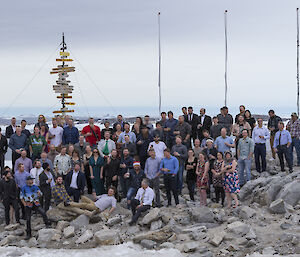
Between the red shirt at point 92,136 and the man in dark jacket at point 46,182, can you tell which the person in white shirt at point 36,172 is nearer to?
the man in dark jacket at point 46,182

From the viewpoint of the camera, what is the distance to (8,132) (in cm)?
1688

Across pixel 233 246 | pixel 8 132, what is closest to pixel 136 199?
pixel 233 246

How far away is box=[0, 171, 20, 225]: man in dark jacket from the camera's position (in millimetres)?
14352

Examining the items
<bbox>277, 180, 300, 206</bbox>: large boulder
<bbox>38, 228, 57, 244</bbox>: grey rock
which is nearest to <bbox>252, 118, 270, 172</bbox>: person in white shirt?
<bbox>277, 180, 300, 206</bbox>: large boulder

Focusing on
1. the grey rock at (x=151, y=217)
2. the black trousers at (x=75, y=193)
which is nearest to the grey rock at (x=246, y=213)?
the grey rock at (x=151, y=217)

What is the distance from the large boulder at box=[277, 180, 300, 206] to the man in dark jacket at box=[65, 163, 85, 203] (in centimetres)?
707

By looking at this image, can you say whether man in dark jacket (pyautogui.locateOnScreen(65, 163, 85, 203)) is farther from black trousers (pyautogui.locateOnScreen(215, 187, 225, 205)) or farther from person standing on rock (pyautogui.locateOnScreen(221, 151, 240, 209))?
person standing on rock (pyautogui.locateOnScreen(221, 151, 240, 209))

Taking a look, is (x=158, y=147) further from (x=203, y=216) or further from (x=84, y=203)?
(x=84, y=203)

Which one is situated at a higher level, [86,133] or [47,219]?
[86,133]

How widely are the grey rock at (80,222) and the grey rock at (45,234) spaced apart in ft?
2.36

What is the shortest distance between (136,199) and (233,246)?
3.72 m

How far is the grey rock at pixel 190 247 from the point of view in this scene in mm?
11969

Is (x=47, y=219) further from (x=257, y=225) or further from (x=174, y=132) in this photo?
(x=257, y=225)

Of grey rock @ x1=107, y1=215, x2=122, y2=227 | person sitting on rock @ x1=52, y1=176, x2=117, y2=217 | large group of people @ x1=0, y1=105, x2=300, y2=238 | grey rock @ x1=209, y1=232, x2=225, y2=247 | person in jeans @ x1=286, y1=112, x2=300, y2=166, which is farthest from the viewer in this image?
person in jeans @ x1=286, y1=112, x2=300, y2=166
